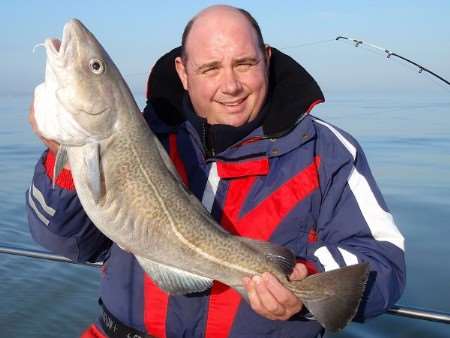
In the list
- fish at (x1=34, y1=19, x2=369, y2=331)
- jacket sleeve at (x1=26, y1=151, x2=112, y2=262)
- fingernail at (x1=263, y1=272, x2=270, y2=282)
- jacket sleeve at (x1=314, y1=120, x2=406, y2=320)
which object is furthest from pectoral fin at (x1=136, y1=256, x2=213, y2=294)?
jacket sleeve at (x1=314, y1=120, x2=406, y2=320)

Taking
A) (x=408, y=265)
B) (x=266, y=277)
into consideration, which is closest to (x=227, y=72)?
(x=266, y=277)

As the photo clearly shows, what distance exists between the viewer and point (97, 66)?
9.16 feet

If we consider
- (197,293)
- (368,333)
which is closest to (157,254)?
(197,293)

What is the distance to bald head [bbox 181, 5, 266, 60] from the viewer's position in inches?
137

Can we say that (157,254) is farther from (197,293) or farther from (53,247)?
(53,247)

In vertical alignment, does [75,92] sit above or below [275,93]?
above

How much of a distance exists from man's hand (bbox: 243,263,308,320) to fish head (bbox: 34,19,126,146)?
109 centimetres

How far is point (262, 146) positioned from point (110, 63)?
3.48 feet

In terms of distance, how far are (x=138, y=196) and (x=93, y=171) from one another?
27cm

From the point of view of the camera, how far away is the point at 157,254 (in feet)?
9.41

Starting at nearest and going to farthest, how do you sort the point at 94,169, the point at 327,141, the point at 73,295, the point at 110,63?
1. the point at 94,169
2. the point at 110,63
3. the point at 327,141
4. the point at 73,295

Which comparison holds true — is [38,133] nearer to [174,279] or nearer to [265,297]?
[174,279]

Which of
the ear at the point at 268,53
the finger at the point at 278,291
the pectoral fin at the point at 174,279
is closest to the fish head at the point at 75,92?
the pectoral fin at the point at 174,279

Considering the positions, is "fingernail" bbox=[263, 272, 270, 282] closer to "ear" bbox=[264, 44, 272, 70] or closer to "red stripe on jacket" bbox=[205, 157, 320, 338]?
Answer: "red stripe on jacket" bbox=[205, 157, 320, 338]
